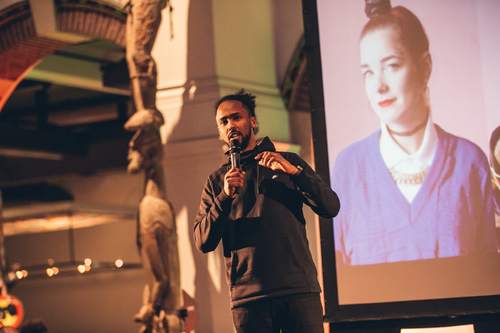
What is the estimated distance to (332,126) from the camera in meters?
4.66

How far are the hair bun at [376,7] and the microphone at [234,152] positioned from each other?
2.20 meters

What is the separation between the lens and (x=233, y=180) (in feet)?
8.38

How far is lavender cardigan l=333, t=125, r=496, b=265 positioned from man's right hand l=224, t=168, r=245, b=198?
2.07 metres

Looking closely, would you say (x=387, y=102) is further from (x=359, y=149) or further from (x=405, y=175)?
(x=405, y=175)

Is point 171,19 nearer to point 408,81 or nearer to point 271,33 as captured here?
point 271,33

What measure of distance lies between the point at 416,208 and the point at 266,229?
202 centimetres

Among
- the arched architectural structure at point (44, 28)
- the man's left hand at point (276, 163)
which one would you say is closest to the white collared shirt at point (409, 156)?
the man's left hand at point (276, 163)

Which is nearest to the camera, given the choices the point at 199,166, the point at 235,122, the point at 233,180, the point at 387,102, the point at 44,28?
the point at 233,180

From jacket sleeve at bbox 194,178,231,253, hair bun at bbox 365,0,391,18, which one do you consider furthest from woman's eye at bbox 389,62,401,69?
jacket sleeve at bbox 194,178,231,253

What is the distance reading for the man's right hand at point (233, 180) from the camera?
255 cm

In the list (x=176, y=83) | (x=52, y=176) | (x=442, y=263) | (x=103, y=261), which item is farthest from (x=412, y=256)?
(x=52, y=176)

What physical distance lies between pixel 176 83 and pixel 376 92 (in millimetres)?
1530

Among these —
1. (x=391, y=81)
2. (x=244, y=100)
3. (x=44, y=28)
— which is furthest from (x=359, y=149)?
(x=44, y=28)

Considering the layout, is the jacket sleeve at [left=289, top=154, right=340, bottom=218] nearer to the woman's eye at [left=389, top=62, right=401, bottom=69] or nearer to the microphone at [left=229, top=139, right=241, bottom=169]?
the microphone at [left=229, top=139, right=241, bottom=169]
